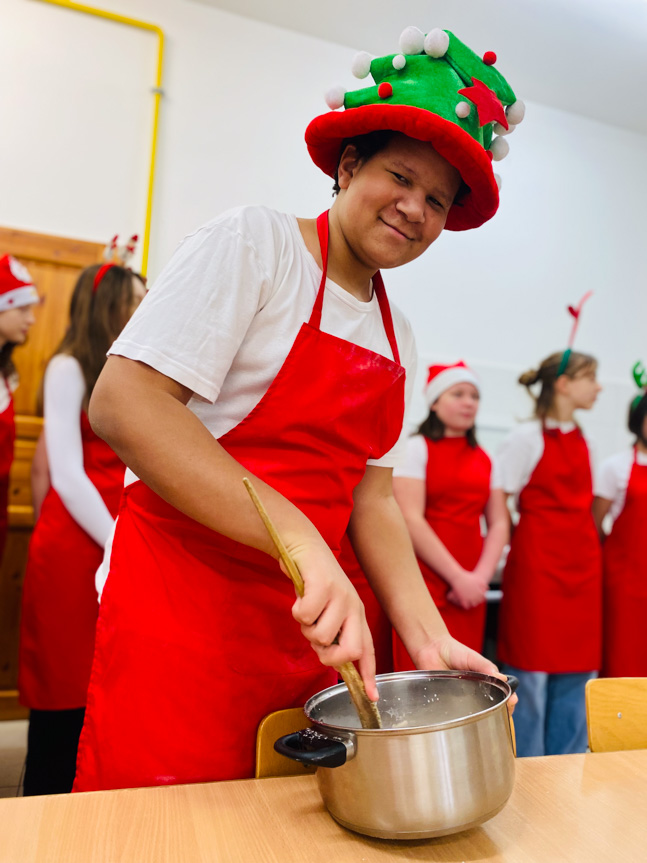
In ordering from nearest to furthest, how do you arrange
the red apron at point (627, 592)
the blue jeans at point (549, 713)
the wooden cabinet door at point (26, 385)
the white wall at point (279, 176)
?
the blue jeans at point (549, 713)
the red apron at point (627, 592)
the wooden cabinet door at point (26, 385)
the white wall at point (279, 176)

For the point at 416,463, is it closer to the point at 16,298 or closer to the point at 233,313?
the point at 16,298

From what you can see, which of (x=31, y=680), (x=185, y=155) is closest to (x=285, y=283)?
(x=31, y=680)

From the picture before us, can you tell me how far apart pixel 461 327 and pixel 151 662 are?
299 centimetres

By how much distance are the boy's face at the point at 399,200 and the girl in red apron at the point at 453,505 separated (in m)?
1.49

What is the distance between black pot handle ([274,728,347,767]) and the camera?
1.98ft

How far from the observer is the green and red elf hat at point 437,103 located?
0.88m

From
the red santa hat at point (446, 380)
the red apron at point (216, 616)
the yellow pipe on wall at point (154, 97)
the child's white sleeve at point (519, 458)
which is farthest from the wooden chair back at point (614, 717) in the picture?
the yellow pipe on wall at point (154, 97)

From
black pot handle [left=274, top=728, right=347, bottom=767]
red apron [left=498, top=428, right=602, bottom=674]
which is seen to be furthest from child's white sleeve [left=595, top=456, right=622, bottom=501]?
black pot handle [left=274, top=728, right=347, bottom=767]

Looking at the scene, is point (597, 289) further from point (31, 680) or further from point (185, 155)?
point (31, 680)

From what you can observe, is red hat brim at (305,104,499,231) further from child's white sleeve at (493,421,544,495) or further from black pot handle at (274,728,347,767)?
child's white sleeve at (493,421,544,495)

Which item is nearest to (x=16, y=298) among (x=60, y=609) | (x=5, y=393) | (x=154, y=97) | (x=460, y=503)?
(x=5, y=393)

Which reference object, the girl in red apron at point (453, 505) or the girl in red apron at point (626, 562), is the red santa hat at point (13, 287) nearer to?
the girl in red apron at point (453, 505)

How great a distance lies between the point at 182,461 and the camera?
30.0 inches

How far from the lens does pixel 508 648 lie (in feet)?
8.21
